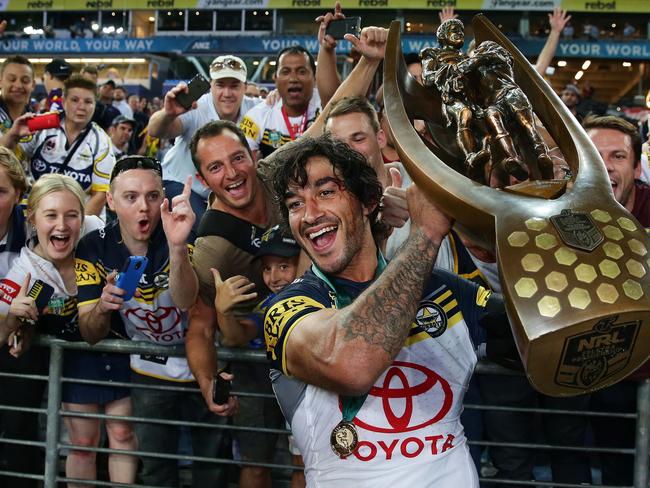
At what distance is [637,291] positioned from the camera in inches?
51.6

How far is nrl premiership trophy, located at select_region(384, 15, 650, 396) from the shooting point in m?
1.30

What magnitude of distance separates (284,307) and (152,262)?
1632 mm

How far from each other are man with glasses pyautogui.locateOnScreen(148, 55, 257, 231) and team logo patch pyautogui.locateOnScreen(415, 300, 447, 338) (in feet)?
8.19

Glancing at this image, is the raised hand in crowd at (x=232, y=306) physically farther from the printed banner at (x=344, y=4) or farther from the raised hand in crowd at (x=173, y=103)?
the printed banner at (x=344, y=4)

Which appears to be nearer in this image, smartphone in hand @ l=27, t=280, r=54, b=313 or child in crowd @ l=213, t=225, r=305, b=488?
child in crowd @ l=213, t=225, r=305, b=488

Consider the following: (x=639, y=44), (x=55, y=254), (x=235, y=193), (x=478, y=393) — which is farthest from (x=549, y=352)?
(x=639, y=44)

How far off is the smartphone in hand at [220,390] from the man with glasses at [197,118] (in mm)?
1527

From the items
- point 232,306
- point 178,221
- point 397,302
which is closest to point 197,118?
point 178,221

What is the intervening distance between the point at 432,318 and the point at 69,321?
207cm

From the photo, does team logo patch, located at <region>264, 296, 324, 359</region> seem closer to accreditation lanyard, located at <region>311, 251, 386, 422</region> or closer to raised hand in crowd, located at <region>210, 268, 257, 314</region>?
accreditation lanyard, located at <region>311, 251, 386, 422</region>

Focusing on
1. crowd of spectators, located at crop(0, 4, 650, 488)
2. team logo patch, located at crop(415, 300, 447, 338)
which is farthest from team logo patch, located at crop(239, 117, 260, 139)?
team logo patch, located at crop(415, 300, 447, 338)

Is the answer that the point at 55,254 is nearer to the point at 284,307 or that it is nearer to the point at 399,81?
the point at 284,307

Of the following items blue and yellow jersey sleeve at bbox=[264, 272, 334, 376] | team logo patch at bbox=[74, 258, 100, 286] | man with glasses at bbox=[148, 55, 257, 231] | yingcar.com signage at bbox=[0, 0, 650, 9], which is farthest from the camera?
yingcar.com signage at bbox=[0, 0, 650, 9]

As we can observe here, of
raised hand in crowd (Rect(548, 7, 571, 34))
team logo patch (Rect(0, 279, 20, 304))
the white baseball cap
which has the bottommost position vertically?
team logo patch (Rect(0, 279, 20, 304))
